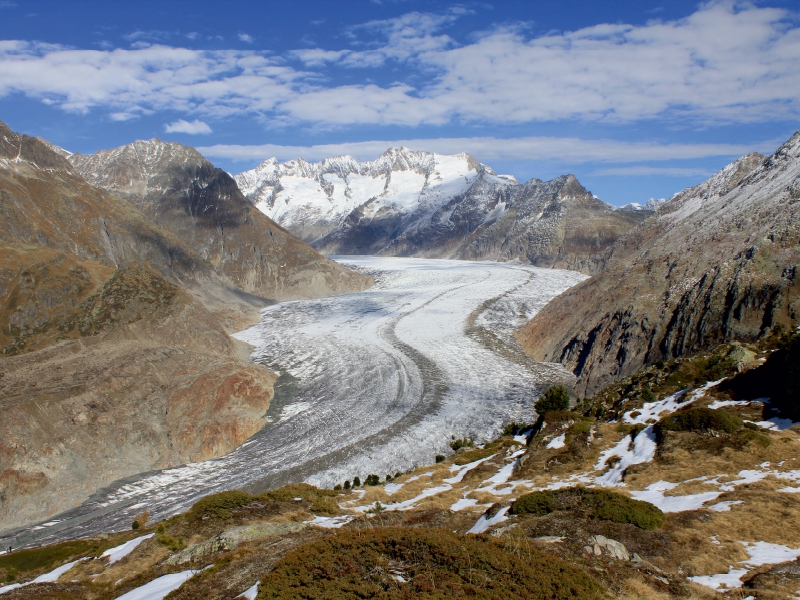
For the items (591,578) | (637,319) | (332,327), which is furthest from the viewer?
(332,327)

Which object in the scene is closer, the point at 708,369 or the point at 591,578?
the point at 591,578

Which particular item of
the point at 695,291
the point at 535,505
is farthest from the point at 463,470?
the point at 695,291

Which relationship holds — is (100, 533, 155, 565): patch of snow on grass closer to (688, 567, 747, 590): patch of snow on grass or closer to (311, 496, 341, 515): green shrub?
(311, 496, 341, 515): green shrub

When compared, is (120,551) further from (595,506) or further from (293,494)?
(595,506)

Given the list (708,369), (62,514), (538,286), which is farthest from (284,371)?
(538,286)

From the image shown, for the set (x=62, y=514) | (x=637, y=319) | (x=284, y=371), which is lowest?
(x=62, y=514)

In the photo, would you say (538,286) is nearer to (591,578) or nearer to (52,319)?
(52,319)

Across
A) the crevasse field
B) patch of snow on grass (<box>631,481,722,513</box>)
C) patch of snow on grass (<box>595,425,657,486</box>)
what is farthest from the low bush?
the crevasse field
